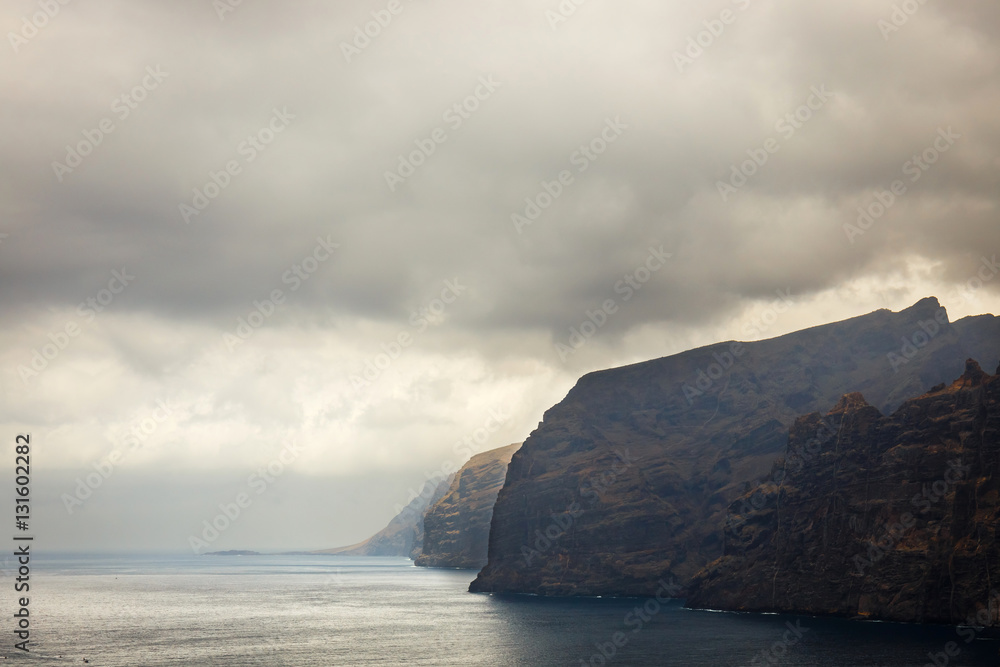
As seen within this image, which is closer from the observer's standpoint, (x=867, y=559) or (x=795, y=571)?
(x=867, y=559)

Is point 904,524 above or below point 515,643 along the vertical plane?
above

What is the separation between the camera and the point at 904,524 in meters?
172

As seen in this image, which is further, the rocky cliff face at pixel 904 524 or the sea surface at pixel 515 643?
the rocky cliff face at pixel 904 524

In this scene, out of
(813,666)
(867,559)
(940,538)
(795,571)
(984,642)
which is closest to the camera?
(813,666)

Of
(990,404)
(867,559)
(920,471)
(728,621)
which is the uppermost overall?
(990,404)

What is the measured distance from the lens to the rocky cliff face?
511 ft

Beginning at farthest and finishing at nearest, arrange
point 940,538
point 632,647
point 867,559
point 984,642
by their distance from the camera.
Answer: point 867,559 < point 940,538 < point 632,647 < point 984,642

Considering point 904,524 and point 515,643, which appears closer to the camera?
point 515,643

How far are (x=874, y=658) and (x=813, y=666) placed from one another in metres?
12.1

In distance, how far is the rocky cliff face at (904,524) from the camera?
155625 millimetres

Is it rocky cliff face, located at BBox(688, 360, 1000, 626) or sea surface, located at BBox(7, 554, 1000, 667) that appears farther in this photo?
rocky cliff face, located at BBox(688, 360, 1000, 626)

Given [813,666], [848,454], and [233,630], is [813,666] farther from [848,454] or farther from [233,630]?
[233,630]

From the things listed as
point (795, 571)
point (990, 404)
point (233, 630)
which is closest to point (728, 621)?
point (795, 571)

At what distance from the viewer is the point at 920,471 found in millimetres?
175125
